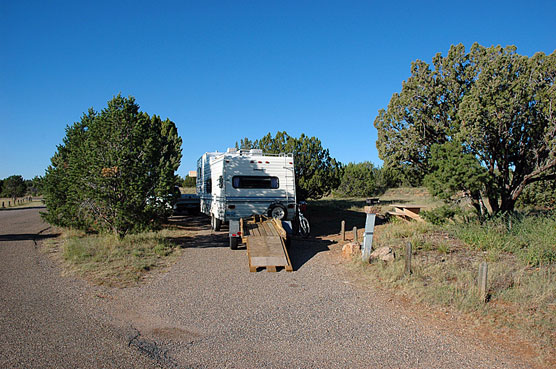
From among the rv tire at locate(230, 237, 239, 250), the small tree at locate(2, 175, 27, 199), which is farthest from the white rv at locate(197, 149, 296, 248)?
the small tree at locate(2, 175, 27, 199)

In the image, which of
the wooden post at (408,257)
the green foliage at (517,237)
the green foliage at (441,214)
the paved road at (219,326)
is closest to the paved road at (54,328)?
the paved road at (219,326)

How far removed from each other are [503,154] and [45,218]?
588 inches

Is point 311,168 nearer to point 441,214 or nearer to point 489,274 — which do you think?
point 441,214

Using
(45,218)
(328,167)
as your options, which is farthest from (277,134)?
(45,218)

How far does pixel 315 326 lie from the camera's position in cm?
548

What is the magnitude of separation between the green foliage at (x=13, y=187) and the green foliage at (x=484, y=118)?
193ft

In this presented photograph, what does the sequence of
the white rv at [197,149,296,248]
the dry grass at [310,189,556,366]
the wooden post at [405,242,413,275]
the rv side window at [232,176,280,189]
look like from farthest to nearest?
the rv side window at [232,176,280,189] → the white rv at [197,149,296,248] → the wooden post at [405,242,413,275] → the dry grass at [310,189,556,366]

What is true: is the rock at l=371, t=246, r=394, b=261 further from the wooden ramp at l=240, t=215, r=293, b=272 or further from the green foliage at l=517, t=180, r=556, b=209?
the green foliage at l=517, t=180, r=556, b=209

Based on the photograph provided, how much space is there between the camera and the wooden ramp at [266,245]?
28.8 feet

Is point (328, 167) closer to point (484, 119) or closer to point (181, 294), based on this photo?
point (484, 119)

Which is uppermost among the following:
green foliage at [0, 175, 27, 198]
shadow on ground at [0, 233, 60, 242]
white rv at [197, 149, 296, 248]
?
green foliage at [0, 175, 27, 198]

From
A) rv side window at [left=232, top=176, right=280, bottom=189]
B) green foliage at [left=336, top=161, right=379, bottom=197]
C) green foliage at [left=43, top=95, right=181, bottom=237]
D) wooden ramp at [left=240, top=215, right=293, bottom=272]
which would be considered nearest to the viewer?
wooden ramp at [left=240, top=215, right=293, bottom=272]

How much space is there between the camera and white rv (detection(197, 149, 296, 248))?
44.5 ft

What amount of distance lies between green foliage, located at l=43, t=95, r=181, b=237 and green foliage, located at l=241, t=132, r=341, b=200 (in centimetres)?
1029
